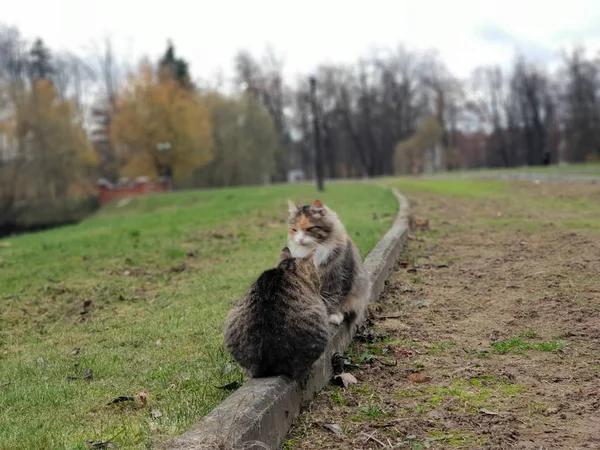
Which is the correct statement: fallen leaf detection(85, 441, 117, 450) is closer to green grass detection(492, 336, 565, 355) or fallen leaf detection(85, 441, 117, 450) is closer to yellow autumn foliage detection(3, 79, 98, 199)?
green grass detection(492, 336, 565, 355)

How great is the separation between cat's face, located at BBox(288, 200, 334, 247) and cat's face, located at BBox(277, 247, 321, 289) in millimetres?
221

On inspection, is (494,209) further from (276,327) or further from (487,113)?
(487,113)

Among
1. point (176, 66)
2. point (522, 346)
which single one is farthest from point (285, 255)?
point (176, 66)

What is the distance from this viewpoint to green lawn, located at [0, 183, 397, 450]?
11.2 feet

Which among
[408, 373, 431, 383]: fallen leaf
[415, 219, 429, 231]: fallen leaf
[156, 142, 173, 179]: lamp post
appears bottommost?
[408, 373, 431, 383]: fallen leaf

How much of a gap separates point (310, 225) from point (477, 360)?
1597mm

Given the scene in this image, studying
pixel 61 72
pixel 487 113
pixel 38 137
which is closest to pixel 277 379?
pixel 38 137

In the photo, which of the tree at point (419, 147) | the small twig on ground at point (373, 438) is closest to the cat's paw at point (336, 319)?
the small twig on ground at point (373, 438)

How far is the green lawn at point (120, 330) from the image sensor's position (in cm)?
341

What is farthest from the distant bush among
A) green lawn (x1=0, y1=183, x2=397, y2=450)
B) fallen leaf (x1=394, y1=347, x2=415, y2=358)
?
fallen leaf (x1=394, y1=347, x2=415, y2=358)

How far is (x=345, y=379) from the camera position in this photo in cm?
396

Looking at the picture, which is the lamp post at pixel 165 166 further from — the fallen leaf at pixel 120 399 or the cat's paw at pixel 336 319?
the fallen leaf at pixel 120 399

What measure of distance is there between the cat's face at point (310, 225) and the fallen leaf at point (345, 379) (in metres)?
1.13

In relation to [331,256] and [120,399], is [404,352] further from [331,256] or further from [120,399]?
[120,399]
